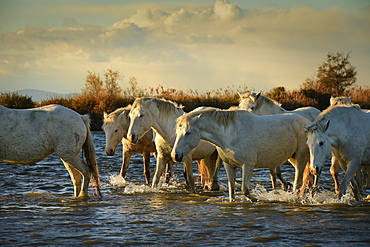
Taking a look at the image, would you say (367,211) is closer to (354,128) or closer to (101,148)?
(354,128)

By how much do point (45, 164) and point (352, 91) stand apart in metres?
21.5

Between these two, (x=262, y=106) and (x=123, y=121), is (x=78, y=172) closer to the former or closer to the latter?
(x=123, y=121)

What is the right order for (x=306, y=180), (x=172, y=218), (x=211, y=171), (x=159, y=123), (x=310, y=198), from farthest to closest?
(x=211, y=171)
(x=159, y=123)
(x=306, y=180)
(x=310, y=198)
(x=172, y=218)

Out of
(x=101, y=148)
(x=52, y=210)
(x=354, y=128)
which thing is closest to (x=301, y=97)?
(x=101, y=148)

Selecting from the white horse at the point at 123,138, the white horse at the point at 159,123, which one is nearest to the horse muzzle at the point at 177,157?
the white horse at the point at 159,123

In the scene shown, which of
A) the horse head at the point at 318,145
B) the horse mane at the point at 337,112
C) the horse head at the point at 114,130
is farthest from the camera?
the horse head at the point at 114,130

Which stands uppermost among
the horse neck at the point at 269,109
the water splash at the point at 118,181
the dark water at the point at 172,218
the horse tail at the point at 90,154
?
the horse neck at the point at 269,109

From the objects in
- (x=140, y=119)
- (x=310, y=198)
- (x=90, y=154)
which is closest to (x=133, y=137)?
(x=140, y=119)

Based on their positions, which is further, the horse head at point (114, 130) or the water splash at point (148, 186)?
the horse head at point (114, 130)

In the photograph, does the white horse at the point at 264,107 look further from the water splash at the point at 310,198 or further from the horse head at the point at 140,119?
the horse head at the point at 140,119

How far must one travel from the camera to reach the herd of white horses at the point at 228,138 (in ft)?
23.1

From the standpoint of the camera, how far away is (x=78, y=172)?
8250 mm

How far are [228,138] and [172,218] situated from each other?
1458 mm

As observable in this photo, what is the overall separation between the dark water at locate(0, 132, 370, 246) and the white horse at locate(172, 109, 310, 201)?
69cm
